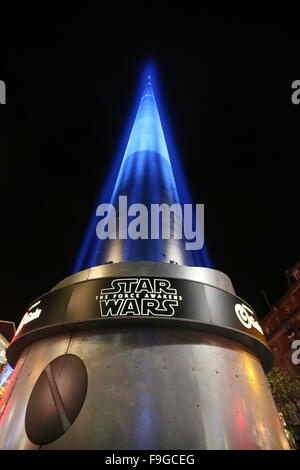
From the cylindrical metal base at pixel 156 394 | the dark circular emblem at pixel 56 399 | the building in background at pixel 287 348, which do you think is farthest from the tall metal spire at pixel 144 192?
the building in background at pixel 287 348

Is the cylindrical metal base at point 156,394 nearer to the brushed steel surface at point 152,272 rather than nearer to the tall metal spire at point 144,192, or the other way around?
the brushed steel surface at point 152,272

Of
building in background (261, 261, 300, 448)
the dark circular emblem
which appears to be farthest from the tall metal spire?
building in background (261, 261, 300, 448)

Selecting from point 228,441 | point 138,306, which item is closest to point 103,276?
point 138,306

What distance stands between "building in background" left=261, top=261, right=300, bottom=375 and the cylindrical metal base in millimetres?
42889

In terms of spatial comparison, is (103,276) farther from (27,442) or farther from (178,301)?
(27,442)

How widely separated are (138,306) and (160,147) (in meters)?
10.1

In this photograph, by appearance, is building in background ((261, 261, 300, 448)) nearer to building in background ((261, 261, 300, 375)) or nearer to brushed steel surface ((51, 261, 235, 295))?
building in background ((261, 261, 300, 375))

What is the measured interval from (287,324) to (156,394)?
159ft

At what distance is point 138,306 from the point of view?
5137 mm

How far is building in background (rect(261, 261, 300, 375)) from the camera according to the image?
42.1m

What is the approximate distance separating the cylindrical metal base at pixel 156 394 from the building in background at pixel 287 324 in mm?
42889

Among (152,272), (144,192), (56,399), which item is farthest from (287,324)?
(56,399)

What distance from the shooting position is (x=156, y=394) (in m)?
4.35

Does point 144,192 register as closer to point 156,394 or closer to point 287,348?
point 156,394
